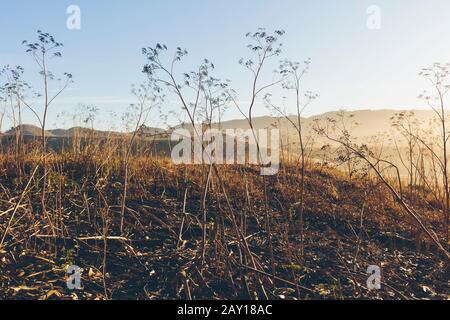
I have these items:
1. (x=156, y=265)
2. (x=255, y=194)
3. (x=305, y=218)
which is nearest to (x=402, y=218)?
(x=305, y=218)

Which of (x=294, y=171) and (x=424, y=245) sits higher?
(x=294, y=171)

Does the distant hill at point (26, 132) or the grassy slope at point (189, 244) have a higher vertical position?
the distant hill at point (26, 132)

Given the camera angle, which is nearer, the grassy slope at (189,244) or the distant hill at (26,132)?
the grassy slope at (189,244)

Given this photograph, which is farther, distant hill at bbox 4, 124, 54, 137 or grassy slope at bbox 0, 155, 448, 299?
distant hill at bbox 4, 124, 54, 137

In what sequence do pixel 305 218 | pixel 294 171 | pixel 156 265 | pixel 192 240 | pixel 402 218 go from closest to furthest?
1. pixel 156 265
2. pixel 192 240
3. pixel 305 218
4. pixel 402 218
5. pixel 294 171

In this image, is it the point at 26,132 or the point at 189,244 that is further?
the point at 26,132

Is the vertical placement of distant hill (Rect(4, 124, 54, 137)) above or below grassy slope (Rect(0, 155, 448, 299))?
above

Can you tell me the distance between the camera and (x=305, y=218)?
5430 mm

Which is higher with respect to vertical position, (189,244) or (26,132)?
(26,132)

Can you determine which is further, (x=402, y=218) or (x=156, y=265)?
(x=402, y=218)
